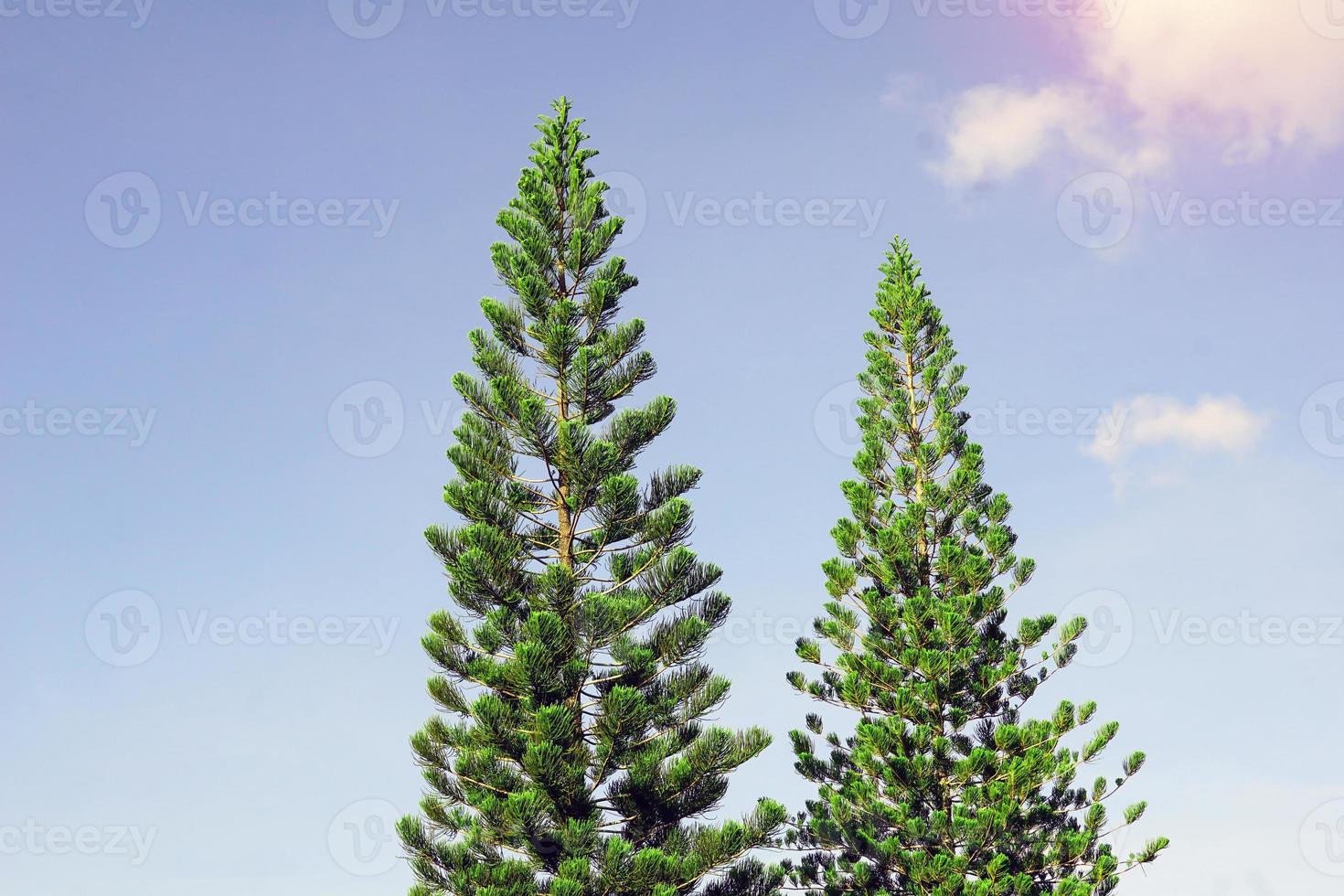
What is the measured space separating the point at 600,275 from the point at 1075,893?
9293 mm

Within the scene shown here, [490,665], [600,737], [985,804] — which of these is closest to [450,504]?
[490,665]

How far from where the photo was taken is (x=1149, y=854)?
1461 centimetres

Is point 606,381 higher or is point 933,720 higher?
point 606,381

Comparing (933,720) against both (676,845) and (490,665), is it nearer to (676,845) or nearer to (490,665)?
(676,845)

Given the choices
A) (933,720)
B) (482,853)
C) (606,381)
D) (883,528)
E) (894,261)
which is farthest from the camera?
(894,261)

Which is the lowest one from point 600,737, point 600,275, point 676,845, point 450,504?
point 676,845

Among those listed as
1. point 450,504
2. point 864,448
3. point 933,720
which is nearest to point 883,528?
point 864,448

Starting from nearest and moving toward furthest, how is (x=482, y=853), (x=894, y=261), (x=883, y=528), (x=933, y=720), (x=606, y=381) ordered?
(x=482, y=853) → (x=606, y=381) → (x=933, y=720) → (x=883, y=528) → (x=894, y=261)

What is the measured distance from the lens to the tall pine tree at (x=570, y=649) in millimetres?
11883

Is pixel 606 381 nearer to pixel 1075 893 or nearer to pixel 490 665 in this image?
pixel 490 665

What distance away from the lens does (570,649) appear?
1231cm

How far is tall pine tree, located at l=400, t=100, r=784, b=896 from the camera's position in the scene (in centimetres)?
1188

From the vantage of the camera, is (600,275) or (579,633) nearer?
(579,633)

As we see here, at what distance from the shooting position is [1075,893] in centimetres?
1373
